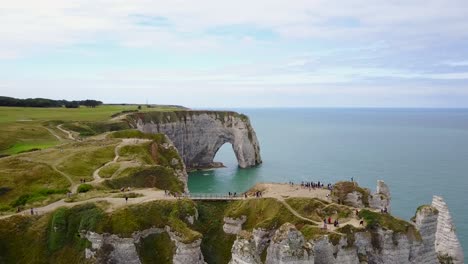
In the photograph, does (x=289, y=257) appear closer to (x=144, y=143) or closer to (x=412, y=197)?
(x=144, y=143)

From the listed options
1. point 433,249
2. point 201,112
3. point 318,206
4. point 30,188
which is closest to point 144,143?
point 30,188

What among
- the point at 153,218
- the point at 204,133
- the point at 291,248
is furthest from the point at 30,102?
the point at 291,248

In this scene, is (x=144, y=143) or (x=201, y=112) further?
(x=201, y=112)

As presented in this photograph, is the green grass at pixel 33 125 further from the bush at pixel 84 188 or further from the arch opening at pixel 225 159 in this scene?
the arch opening at pixel 225 159

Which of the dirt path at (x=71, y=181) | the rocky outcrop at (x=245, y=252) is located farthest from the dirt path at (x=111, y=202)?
the rocky outcrop at (x=245, y=252)

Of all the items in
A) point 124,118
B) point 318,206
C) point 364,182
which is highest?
point 124,118

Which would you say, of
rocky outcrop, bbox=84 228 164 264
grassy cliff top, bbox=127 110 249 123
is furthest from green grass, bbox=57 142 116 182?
grassy cliff top, bbox=127 110 249 123
